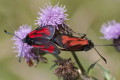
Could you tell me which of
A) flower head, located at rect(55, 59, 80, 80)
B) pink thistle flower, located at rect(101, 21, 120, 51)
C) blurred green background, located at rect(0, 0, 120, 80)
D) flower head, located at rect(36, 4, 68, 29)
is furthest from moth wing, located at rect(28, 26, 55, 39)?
blurred green background, located at rect(0, 0, 120, 80)

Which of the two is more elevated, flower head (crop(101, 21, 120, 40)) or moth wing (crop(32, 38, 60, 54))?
flower head (crop(101, 21, 120, 40))

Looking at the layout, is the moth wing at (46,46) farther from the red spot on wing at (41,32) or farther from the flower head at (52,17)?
the flower head at (52,17)

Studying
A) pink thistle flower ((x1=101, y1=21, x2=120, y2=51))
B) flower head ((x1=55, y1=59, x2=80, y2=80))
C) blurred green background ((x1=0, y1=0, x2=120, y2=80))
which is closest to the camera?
flower head ((x1=55, y1=59, x2=80, y2=80))

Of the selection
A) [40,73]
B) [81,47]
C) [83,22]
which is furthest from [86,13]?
[81,47]

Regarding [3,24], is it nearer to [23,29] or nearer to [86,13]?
[86,13]

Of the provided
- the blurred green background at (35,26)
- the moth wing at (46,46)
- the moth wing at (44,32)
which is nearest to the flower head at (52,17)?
the moth wing at (44,32)

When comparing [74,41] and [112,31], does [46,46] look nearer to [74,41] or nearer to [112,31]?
[74,41]

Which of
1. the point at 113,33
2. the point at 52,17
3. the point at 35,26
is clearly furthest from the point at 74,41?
the point at 35,26

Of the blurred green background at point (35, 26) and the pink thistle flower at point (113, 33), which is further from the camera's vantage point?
the blurred green background at point (35, 26)

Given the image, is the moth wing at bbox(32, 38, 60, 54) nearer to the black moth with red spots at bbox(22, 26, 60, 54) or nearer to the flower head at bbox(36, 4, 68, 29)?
the black moth with red spots at bbox(22, 26, 60, 54)
